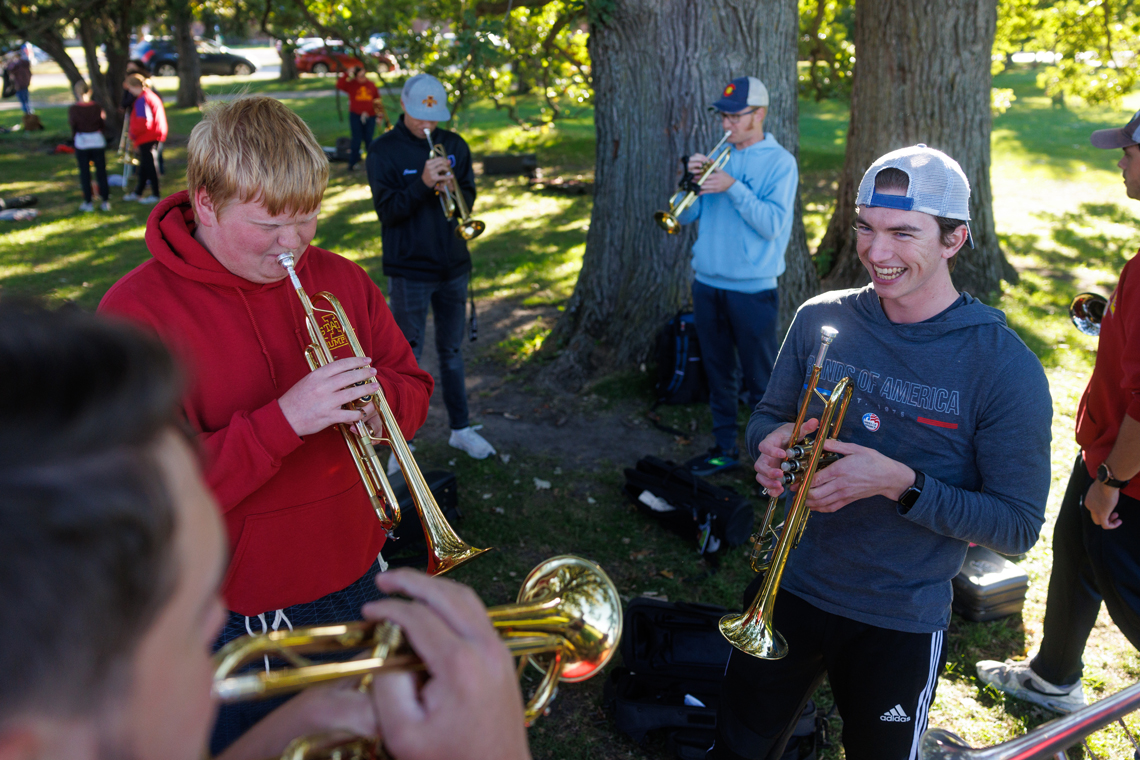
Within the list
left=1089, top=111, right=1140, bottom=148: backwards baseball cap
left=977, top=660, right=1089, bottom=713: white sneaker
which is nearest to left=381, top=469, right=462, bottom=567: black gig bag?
left=977, top=660, right=1089, bottom=713: white sneaker

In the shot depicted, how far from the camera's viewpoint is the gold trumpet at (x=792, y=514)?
2.13 meters

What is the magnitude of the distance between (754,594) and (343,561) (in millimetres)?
1235

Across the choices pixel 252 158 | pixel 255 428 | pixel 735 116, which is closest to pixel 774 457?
pixel 255 428

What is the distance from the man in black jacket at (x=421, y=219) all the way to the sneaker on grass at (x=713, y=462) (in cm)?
175

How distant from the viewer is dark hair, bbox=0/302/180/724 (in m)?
0.59

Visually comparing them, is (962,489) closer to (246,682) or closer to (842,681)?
(842,681)

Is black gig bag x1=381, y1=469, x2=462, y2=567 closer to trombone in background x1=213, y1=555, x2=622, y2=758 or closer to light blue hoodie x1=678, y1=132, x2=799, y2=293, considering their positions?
light blue hoodie x1=678, y1=132, x2=799, y2=293

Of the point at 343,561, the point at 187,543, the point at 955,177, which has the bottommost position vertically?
the point at 343,561

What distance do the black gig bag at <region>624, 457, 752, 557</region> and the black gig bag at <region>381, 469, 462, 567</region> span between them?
1.12m

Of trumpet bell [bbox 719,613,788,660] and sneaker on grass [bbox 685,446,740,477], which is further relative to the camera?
sneaker on grass [bbox 685,446,740,477]

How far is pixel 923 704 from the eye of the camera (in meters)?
2.14

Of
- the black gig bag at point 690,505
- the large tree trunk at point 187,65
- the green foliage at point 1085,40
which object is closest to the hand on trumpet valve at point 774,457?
the black gig bag at point 690,505

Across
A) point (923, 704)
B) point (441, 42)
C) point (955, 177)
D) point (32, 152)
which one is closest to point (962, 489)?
point (923, 704)

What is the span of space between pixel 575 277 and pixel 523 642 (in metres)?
8.17
